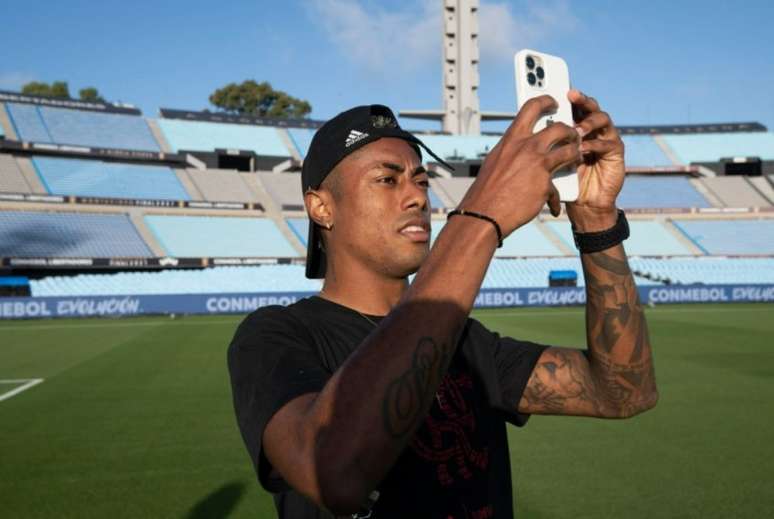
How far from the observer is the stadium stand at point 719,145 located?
53656 millimetres

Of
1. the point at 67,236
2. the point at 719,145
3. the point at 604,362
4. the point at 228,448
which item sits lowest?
the point at 228,448

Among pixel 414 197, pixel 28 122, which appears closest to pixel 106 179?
pixel 28 122

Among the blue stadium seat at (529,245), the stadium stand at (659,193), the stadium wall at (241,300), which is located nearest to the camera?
the stadium wall at (241,300)

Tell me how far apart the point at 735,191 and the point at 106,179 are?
44366mm

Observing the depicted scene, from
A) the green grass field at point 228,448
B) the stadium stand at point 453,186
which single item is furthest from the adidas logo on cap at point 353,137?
the stadium stand at point 453,186

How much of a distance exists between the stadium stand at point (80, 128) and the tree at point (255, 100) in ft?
91.5

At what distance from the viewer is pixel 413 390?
1.45 meters

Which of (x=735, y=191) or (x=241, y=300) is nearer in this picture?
(x=241, y=300)

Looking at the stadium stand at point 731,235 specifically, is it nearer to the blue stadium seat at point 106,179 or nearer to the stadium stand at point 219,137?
the stadium stand at point 219,137

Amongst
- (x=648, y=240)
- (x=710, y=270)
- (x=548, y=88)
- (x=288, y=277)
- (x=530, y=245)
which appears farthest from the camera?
(x=648, y=240)

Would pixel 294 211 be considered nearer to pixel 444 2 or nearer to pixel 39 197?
pixel 39 197

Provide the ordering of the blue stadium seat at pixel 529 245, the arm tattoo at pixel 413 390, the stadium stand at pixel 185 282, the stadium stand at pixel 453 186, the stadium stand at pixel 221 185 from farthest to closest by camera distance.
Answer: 1. the stadium stand at pixel 453 186
2. the stadium stand at pixel 221 185
3. the blue stadium seat at pixel 529 245
4. the stadium stand at pixel 185 282
5. the arm tattoo at pixel 413 390

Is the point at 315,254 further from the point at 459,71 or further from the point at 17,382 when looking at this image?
the point at 459,71

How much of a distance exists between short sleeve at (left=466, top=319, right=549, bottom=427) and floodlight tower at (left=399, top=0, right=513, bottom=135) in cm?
5212
